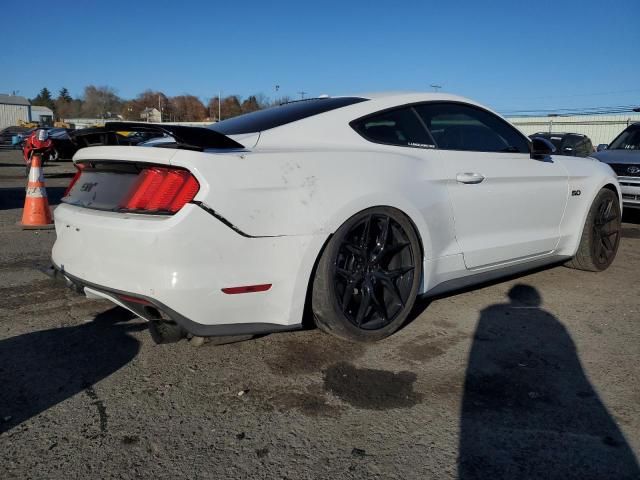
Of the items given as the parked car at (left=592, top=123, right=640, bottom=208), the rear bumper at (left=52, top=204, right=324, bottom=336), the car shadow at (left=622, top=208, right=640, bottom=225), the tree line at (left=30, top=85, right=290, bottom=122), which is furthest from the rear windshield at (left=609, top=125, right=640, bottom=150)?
the tree line at (left=30, top=85, right=290, bottom=122)

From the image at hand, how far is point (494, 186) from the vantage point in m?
3.88

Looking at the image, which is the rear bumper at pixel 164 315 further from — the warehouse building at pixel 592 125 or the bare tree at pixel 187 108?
the bare tree at pixel 187 108

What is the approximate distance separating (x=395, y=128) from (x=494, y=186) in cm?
87

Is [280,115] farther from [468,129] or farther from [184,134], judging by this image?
[468,129]

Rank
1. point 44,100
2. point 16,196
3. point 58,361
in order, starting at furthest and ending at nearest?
point 44,100
point 16,196
point 58,361

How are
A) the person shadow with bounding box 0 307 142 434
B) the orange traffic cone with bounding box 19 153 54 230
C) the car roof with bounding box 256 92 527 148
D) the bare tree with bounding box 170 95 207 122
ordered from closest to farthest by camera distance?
the person shadow with bounding box 0 307 142 434 < the car roof with bounding box 256 92 527 148 < the orange traffic cone with bounding box 19 153 54 230 < the bare tree with bounding box 170 95 207 122

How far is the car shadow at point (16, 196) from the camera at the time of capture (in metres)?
9.30

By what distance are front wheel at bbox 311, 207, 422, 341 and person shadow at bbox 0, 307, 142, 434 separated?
1.16 meters

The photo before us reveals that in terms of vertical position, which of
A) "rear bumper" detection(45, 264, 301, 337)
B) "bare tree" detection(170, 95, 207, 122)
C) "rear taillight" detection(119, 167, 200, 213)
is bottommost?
"rear bumper" detection(45, 264, 301, 337)

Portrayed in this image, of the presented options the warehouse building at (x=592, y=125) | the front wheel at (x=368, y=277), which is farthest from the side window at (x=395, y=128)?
the warehouse building at (x=592, y=125)

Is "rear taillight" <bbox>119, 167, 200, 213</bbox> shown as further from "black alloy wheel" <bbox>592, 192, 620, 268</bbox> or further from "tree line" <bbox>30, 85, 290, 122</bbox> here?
"tree line" <bbox>30, 85, 290, 122</bbox>

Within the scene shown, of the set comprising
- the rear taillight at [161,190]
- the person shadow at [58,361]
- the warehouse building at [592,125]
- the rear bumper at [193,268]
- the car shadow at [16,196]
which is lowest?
the car shadow at [16,196]

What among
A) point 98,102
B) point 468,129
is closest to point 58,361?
point 468,129

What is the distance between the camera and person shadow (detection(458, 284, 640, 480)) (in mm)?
2123
